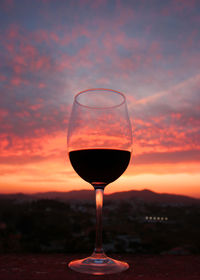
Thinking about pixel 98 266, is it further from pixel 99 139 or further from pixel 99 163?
pixel 99 139

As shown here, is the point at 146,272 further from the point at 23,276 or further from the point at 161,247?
the point at 161,247

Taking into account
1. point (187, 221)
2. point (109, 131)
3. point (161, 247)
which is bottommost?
point (161, 247)

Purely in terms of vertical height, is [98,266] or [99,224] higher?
[99,224]

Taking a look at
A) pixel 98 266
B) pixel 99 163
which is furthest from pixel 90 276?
pixel 99 163

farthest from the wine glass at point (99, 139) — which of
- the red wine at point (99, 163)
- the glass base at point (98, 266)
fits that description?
the glass base at point (98, 266)

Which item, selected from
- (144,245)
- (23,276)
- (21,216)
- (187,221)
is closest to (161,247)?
(187,221)
